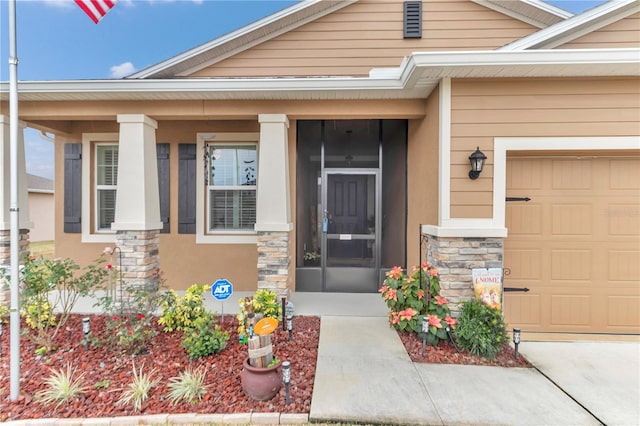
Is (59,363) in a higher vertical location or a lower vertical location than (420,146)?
lower

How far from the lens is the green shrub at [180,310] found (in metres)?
3.68

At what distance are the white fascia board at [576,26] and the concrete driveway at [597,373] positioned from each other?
139 inches

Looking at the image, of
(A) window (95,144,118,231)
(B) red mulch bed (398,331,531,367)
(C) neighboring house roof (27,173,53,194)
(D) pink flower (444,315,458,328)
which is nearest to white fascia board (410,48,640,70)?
(D) pink flower (444,315,458,328)

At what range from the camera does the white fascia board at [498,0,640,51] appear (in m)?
3.41

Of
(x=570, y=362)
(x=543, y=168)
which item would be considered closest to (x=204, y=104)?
(x=543, y=168)

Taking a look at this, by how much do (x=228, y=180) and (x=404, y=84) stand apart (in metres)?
3.48

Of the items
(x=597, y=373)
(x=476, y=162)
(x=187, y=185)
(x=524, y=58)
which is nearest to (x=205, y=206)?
(x=187, y=185)

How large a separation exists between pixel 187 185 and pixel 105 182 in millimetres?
1708

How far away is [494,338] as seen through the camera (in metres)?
3.31

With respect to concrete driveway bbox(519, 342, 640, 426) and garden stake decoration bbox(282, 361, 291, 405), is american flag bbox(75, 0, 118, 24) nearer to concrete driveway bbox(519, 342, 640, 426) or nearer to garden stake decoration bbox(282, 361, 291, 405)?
garden stake decoration bbox(282, 361, 291, 405)

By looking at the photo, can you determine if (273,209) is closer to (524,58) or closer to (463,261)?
(463,261)

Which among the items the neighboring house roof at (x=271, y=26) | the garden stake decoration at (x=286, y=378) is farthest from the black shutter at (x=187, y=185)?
the garden stake decoration at (x=286, y=378)

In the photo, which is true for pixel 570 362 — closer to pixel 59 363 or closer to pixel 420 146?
pixel 420 146

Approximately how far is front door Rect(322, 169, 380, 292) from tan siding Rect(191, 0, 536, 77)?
2021 mm
